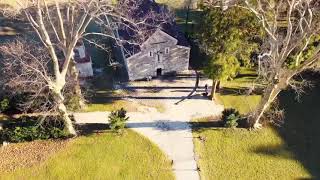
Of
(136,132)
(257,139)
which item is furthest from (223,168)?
(136,132)

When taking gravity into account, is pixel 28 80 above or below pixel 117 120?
above

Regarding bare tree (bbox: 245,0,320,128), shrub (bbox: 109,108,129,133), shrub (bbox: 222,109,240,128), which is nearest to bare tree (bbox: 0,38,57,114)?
shrub (bbox: 109,108,129,133)

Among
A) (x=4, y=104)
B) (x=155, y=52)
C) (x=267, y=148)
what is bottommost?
(x=267, y=148)

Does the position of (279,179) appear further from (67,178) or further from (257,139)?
(67,178)

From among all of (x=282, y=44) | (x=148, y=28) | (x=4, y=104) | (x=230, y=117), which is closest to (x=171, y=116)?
A: (x=230, y=117)

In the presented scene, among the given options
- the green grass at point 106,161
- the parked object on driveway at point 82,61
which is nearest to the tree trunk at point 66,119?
the green grass at point 106,161

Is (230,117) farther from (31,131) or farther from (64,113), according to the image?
(31,131)
